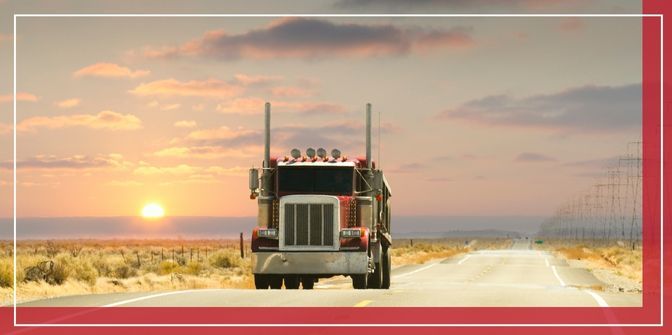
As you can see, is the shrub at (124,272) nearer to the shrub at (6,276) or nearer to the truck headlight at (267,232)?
the shrub at (6,276)

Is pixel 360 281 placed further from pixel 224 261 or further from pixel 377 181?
pixel 224 261

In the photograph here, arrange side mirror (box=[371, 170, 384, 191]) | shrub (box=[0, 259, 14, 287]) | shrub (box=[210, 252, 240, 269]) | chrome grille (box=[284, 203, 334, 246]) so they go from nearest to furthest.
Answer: chrome grille (box=[284, 203, 334, 246]), side mirror (box=[371, 170, 384, 191]), shrub (box=[0, 259, 14, 287]), shrub (box=[210, 252, 240, 269])

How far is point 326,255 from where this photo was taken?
24922 mm

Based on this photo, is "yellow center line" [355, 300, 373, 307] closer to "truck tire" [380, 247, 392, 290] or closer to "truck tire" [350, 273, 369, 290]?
"truck tire" [350, 273, 369, 290]

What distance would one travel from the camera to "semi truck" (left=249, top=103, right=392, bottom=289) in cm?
2497

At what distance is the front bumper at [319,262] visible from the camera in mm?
24906

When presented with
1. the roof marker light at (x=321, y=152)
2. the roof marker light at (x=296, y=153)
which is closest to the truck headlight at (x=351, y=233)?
the roof marker light at (x=321, y=152)

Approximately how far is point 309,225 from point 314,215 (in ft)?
0.85

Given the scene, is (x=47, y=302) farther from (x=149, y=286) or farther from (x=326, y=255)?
(x=149, y=286)

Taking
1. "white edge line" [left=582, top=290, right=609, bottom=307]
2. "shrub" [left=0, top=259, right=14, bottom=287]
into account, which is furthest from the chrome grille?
"shrub" [left=0, top=259, right=14, bottom=287]
